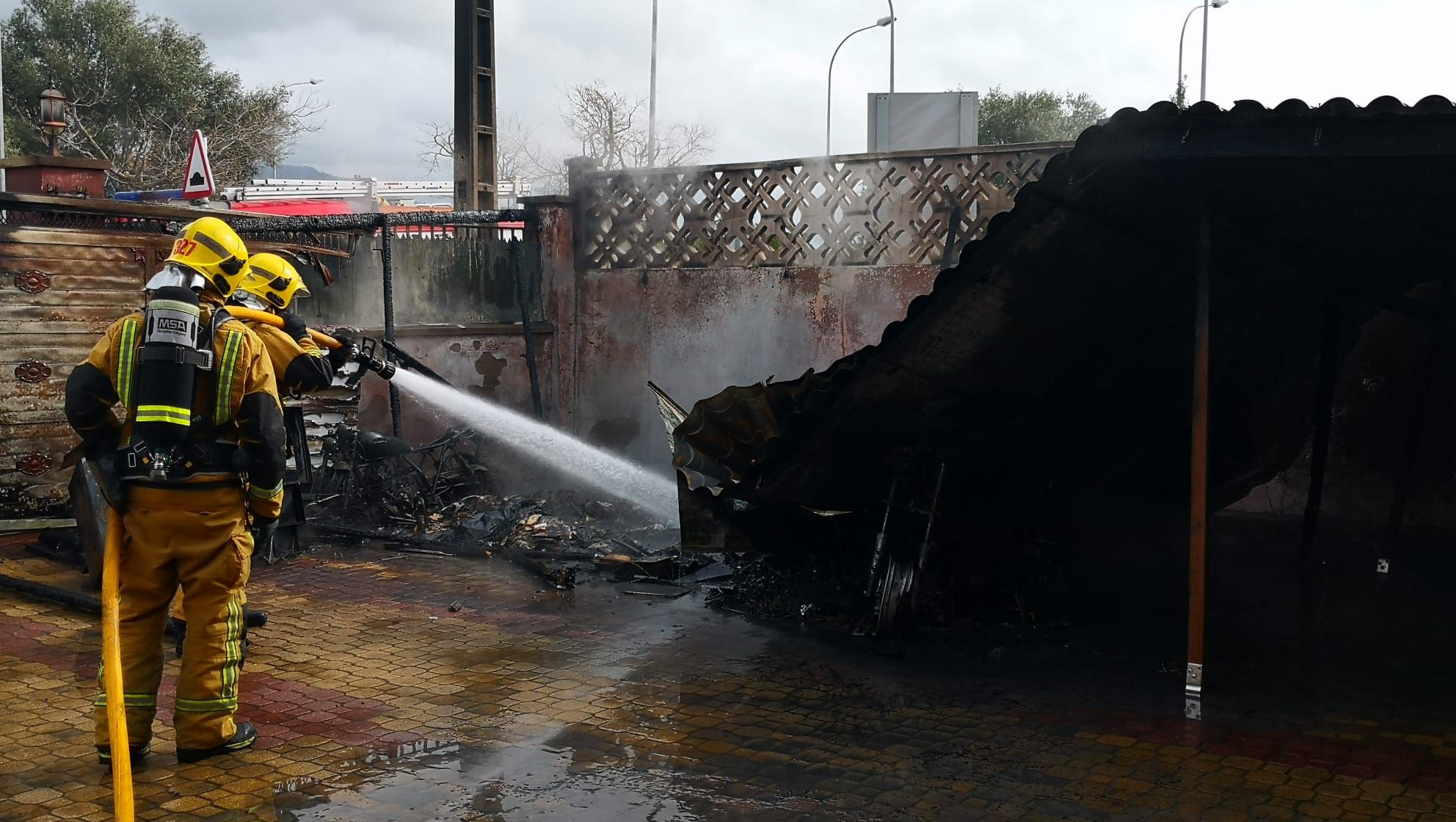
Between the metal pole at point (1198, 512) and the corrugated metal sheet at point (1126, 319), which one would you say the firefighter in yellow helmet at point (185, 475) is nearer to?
the corrugated metal sheet at point (1126, 319)

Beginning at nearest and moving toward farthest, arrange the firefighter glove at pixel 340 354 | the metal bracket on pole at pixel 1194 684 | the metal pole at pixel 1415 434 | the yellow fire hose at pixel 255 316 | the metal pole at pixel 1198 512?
the metal pole at pixel 1198 512, the metal bracket on pole at pixel 1194 684, the yellow fire hose at pixel 255 316, the firefighter glove at pixel 340 354, the metal pole at pixel 1415 434

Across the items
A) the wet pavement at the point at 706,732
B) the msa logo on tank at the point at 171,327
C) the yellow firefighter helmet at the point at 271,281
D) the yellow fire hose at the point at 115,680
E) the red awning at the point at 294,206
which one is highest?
the red awning at the point at 294,206

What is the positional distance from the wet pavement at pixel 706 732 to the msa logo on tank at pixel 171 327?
1.79m

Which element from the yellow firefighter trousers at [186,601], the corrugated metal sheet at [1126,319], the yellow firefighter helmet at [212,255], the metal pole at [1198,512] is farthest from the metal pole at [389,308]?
the metal pole at [1198,512]

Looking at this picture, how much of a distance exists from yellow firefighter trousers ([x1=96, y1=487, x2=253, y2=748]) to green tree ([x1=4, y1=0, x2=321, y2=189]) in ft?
94.2

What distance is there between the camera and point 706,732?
5.28 metres

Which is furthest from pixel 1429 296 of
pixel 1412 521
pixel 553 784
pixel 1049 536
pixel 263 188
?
pixel 263 188

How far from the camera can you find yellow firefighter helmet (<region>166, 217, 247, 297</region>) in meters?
5.18

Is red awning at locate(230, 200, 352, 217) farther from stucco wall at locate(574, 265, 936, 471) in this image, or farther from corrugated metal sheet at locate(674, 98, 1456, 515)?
corrugated metal sheet at locate(674, 98, 1456, 515)

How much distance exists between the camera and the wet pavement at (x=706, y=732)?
4477mm

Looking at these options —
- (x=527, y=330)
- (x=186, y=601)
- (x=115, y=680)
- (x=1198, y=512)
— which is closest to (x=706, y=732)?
(x=186, y=601)

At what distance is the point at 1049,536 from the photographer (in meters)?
7.87

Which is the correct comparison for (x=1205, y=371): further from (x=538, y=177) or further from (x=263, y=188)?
(x=538, y=177)

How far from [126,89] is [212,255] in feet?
104
